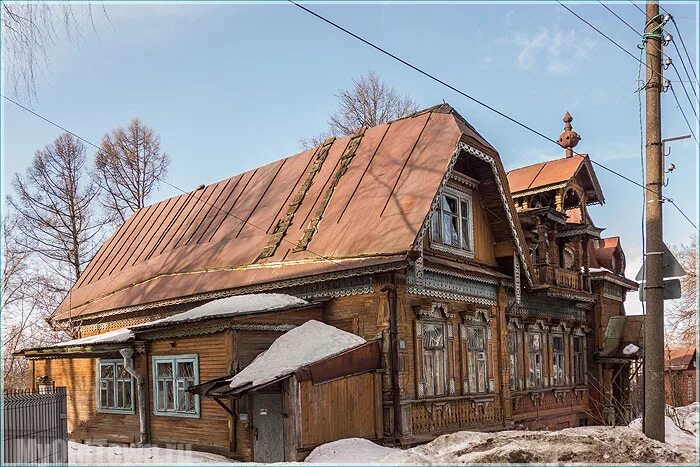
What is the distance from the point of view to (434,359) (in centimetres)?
1608

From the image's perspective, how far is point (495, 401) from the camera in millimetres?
17797

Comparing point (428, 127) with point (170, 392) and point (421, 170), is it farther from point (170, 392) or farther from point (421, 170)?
point (170, 392)

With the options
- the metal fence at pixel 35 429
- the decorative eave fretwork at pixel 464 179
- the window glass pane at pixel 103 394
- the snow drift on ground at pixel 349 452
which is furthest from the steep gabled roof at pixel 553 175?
the metal fence at pixel 35 429

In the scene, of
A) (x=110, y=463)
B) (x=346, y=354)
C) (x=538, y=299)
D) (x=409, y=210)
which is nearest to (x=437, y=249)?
(x=409, y=210)

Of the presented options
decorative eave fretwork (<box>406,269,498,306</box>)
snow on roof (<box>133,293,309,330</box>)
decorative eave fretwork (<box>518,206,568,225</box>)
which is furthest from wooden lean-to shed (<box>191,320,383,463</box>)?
decorative eave fretwork (<box>518,206,568,225</box>)

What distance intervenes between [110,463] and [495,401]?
974 centimetres

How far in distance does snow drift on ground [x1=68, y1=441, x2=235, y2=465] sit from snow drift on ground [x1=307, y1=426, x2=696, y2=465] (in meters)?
2.44

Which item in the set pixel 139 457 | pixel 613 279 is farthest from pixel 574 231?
pixel 139 457

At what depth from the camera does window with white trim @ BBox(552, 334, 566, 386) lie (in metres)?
22.5

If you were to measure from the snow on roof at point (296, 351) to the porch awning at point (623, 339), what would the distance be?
13007 mm

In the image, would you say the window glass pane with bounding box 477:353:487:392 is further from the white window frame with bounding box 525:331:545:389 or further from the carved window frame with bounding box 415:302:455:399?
the white window frame with bounding box 525:331:545:389

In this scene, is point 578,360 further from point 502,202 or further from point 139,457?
point 139,457

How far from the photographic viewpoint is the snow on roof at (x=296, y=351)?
12711 millimetres

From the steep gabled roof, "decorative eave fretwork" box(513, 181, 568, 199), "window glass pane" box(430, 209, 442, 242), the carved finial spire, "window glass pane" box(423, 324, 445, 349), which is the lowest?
"window glass pane" box(423, 324, 445, 349)
